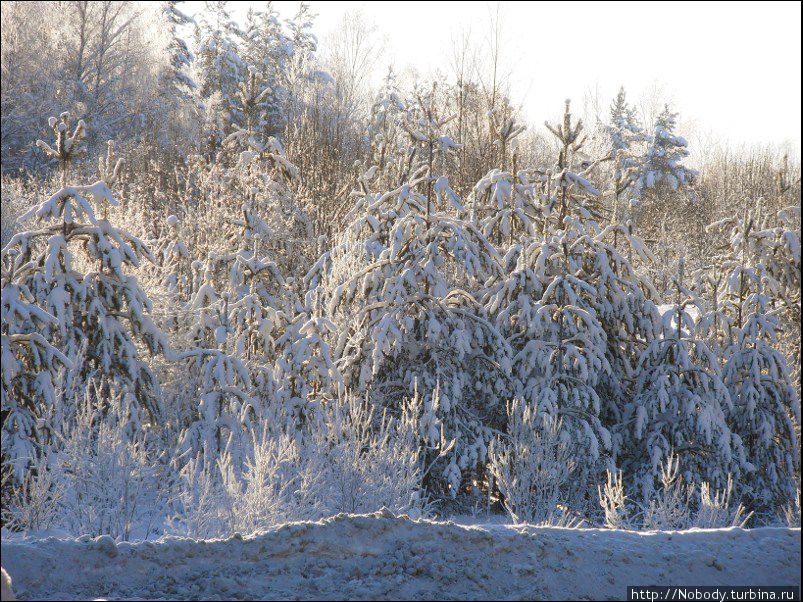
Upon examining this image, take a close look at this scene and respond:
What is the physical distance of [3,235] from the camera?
13.0 meters

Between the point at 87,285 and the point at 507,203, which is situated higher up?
the point at 507,203

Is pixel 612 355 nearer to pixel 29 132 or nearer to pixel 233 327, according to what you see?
pixel 233 327

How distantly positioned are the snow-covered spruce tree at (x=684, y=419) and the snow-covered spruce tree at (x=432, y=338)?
51.3 inches

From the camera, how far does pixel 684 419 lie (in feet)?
20.9

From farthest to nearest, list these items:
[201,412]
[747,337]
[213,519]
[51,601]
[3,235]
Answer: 1. [3,235]
2. [747,337]
3. [201,412]
4. [213,519]
5. [51,601]

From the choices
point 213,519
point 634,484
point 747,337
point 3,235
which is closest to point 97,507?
point 213,519

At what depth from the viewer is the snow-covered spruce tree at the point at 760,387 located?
21.9ft

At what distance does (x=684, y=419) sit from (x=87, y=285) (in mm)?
4998

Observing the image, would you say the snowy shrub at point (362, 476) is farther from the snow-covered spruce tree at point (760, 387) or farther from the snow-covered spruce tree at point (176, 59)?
the snow-covered spruce tree at point (176, 59)

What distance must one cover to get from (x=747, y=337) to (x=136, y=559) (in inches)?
218

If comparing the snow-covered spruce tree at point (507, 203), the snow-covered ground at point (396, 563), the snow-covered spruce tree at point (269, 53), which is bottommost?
the snow-covered ground at point (396, 563)

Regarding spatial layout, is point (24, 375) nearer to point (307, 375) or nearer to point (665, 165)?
point (307, 375)

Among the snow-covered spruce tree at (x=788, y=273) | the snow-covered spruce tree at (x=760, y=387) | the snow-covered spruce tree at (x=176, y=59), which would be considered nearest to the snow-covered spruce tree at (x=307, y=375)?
the snow-covered spruce tree at (x=760, y=387)

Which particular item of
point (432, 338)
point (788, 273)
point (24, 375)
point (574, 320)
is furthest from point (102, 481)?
point (788, 273)
